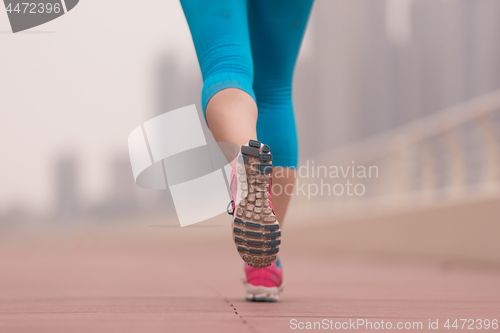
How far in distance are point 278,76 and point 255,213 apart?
491 millimetres

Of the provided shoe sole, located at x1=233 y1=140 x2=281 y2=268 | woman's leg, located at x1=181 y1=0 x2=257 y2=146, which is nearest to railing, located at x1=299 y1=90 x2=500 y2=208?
woman's leg, located at x1=181 y1=0 x2=257 y2=146

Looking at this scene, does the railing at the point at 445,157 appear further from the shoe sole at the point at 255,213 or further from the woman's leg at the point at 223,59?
the shoe sole at the point at 255,213

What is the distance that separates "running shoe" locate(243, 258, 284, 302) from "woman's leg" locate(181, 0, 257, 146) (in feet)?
1.32

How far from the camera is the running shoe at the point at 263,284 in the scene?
1.09m

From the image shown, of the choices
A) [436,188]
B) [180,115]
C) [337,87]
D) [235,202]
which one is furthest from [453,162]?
[337,87]

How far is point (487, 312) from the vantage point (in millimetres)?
832

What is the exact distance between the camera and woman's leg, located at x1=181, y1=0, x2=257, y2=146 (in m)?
0.80

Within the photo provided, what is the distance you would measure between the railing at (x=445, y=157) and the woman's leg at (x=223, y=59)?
163 centimetres

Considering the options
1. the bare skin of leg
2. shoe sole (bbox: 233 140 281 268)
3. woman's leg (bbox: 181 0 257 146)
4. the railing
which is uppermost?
the railing

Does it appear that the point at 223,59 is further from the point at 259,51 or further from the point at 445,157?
the point at 445,157

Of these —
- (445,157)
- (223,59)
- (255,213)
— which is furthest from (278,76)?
(445,157)

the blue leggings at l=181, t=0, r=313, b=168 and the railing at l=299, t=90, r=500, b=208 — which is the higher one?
the railing at l=299, t=90, r=500, b=208

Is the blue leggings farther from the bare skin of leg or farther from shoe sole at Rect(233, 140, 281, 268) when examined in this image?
shoe sole at Rect(233, 140, 281, 268)

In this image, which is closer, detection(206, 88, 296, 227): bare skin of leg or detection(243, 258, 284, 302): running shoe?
detection(206, 88, 296, 227): bare skin of leg
